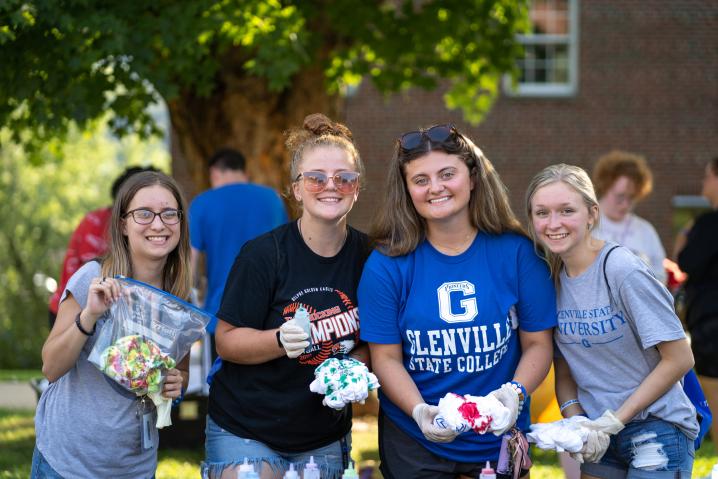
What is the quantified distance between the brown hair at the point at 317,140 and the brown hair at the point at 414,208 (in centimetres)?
16

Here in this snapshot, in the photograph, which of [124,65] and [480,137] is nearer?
[124,65]

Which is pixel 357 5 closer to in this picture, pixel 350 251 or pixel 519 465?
pixel 350 251

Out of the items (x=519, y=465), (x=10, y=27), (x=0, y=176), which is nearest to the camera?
(x=519, y=465)

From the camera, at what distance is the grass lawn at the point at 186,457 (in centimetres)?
679

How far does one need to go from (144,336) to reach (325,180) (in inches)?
34.9

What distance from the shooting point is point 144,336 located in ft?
11.4

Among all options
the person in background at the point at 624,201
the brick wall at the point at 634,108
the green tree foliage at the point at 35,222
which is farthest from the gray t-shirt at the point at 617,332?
the brick wall at the point at 634,108

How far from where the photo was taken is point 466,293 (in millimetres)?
3412

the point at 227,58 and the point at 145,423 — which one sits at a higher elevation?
the point at 227,58

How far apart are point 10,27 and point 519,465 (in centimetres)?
436

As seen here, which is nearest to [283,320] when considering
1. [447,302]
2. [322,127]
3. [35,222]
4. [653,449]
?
[447,302]

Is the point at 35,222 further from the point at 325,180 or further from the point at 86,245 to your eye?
the point at 325,180

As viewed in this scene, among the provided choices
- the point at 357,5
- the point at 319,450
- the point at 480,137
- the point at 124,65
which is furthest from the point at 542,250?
the point at 480,137

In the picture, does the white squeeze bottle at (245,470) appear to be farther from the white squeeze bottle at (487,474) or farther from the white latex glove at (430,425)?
the white squeeze bottle at (487,474)
